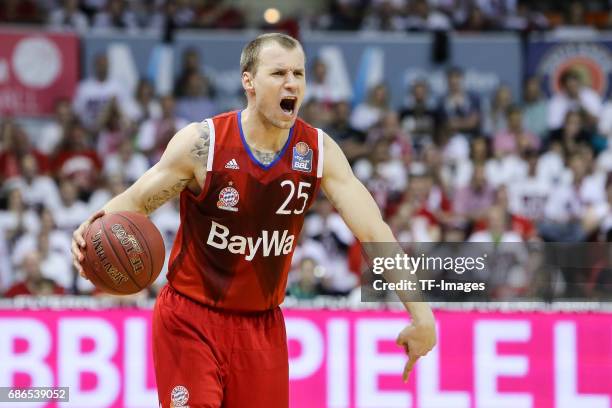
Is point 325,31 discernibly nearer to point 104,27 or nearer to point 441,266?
point 104,27

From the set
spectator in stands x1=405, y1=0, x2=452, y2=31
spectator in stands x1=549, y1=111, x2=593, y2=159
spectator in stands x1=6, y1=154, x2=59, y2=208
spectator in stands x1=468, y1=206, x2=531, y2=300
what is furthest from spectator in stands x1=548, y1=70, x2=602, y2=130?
spectator in stands x1=6, y1=154, x2=59, y2=208

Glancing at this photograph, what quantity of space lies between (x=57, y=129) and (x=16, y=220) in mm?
1981

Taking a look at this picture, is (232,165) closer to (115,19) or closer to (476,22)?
(115,19)

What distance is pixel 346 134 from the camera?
44.3 ft

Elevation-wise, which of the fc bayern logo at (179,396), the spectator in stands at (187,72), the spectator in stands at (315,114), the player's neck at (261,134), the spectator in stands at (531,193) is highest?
the spectator in stands at (187,72)

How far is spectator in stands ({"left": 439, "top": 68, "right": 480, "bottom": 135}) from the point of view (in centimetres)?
1411

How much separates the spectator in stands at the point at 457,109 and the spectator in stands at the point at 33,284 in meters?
5.45

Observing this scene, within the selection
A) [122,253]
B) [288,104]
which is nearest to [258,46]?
[288,104]

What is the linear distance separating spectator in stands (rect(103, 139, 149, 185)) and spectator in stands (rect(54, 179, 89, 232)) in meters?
0.63

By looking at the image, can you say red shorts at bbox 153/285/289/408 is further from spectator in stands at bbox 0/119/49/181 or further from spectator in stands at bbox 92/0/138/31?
spectator in stands at bbox 92/0/138/31

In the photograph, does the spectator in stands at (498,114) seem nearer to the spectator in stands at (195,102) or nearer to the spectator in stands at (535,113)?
the spectator in stands at (535,113)

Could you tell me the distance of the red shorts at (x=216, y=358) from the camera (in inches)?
205

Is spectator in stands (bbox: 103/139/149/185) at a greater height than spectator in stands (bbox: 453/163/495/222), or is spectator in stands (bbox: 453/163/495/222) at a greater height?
spectator in stands (bbox: 103/139/149/185)

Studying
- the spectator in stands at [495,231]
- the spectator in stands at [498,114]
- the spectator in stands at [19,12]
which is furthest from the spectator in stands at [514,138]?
the spectator in stands at [19,12]
